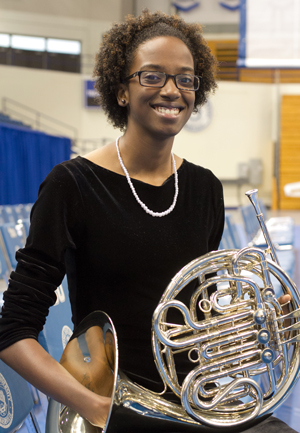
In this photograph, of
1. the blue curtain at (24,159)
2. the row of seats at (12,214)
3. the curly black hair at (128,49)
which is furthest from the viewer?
the blue curtain at (24,159)

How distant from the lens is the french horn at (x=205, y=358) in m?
0.83

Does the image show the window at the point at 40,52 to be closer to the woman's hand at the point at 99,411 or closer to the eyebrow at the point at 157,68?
the eyebrow at the point at 157,68

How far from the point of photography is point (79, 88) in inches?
468

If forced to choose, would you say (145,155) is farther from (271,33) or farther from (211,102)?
(211,102)

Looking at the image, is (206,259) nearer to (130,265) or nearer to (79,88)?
(130,265)

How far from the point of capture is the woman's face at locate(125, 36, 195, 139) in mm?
974

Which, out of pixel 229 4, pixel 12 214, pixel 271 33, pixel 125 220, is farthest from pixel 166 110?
pixel 229 4

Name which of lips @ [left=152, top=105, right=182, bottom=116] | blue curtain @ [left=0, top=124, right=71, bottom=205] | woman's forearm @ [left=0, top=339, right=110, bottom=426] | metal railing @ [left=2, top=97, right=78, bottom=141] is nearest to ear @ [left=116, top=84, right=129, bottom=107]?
lips @ [left=152, top=105, right=182, bottom=116]

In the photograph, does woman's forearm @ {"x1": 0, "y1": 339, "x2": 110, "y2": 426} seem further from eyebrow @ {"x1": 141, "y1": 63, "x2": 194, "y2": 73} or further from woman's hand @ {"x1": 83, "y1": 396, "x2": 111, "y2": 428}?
eyebrow @ {"x1": 141, "y1": 63, "x2": 194, "y2": 73}

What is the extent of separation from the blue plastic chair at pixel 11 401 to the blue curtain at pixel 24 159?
7215 millimetres

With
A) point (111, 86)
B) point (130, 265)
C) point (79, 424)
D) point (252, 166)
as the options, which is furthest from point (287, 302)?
point (252, 166)

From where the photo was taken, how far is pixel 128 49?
3.45 ft

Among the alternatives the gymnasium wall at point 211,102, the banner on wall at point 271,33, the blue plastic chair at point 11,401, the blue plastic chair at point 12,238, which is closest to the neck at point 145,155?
the blue plastic chair at point 11,401

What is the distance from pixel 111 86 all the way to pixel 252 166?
12.4 meters
